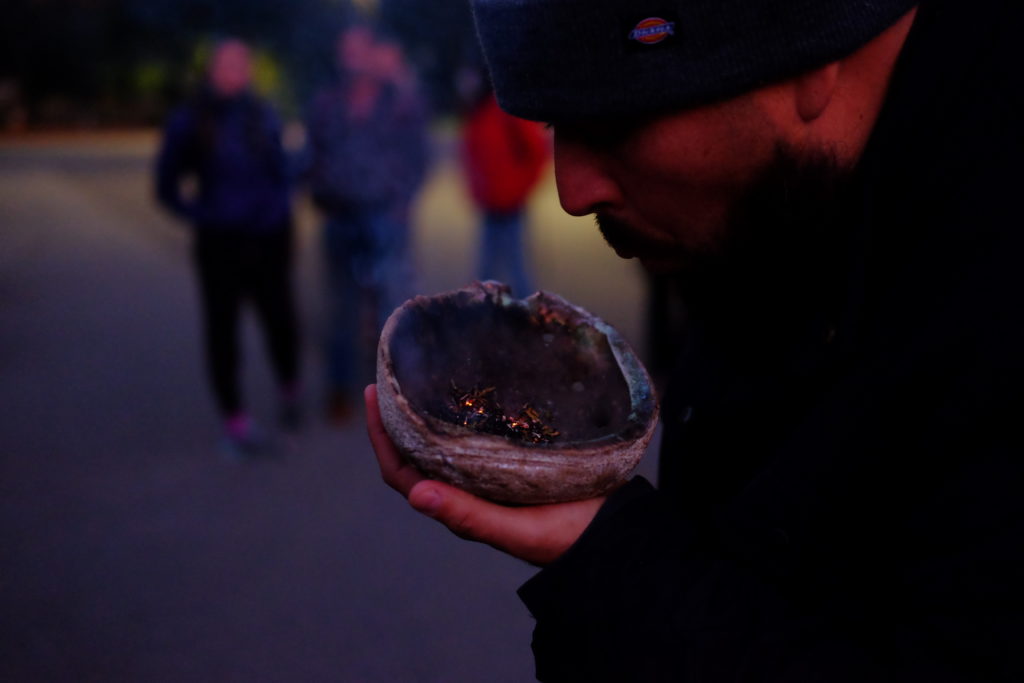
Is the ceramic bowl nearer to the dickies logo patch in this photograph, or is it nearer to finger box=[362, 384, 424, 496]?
finger box=[362, 384, 424, 496]

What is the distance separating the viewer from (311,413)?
5.78 m

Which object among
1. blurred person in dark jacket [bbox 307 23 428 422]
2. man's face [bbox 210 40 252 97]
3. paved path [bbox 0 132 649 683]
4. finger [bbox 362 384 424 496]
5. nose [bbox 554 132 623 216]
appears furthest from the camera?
blurred person in dark jacket [bbox 307 23 428 422]

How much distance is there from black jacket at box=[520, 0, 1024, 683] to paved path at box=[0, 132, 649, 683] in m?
2.30

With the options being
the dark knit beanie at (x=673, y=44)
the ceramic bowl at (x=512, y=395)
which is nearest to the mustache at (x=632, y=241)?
the dark knit beanie at (x=673, y=44)

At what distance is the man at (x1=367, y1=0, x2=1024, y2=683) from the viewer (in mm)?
1041

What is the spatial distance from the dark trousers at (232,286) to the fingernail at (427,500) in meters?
3.85

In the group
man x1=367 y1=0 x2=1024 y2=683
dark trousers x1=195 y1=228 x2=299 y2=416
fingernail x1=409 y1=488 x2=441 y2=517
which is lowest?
dark trousers x1=195 y1=228 x2=299 y2=416

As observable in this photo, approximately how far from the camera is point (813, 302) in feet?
4.43

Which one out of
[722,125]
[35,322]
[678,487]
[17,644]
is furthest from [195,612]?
[35,322]

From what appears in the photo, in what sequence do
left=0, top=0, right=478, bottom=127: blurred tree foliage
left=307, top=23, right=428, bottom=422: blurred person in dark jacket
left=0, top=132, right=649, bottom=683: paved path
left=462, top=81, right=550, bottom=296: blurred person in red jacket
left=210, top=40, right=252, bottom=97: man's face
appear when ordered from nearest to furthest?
left=0, top=132, right=649, bottom=683: paved path
left=210, top=40, right=252, bottom=97: man's face
left=307, top=23, right=428, bottom=422: blurred person in dark jacket
left=462, top=81, right=550, bottom=296: blurred person in red jacket
left=0, top=0, right=478, bottom=127: blurred tree foliage

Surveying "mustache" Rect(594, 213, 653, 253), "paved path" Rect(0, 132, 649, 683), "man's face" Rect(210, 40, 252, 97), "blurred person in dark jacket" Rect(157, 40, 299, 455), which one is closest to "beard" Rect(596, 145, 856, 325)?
"mustache" Rect(594, 213, 653, 253)

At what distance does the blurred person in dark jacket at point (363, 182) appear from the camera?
5.16 m

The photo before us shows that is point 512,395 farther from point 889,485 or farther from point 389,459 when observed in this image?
point 889,485

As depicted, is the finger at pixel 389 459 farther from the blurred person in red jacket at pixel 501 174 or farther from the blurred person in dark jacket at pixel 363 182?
the blurred person in red jacket at pixel 501 174
